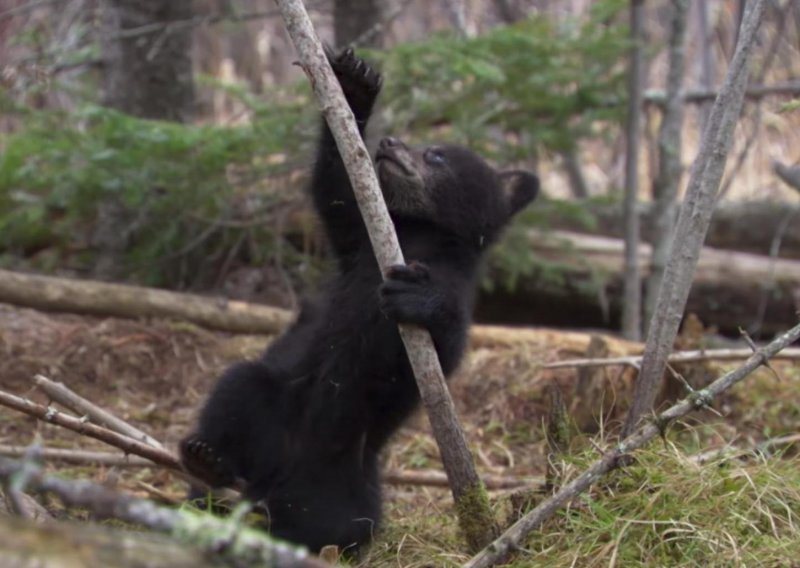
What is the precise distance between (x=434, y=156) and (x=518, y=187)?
0.52 meters

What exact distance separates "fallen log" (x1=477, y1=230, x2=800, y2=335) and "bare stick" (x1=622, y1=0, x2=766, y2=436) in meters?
4.55

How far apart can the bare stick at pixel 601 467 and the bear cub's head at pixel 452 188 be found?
1499mm

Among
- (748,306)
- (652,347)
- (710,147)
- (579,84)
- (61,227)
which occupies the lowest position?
(748,306)

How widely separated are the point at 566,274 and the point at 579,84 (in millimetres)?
1732

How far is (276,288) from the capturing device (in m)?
8.62

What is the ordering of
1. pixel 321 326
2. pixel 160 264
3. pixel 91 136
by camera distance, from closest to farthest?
pixel 321 326 → pixel 91 136 → pixel 160 264

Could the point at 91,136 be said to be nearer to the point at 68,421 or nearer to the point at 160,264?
the point at 160,264

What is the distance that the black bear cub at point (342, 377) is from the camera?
4.20m

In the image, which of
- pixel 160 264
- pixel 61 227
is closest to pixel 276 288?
pixel 160 264

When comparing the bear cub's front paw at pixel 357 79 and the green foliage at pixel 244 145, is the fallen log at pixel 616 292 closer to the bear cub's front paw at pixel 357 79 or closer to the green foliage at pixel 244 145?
the green foliage at pixel 244 145

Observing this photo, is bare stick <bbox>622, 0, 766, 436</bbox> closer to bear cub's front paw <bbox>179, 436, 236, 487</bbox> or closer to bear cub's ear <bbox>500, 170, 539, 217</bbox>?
bear cub's ear <bbox>500, 170, 539, 217</bbox>

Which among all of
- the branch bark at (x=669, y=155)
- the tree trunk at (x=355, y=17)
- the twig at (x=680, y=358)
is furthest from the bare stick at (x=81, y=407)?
the branch bark at (x=669, y=155)

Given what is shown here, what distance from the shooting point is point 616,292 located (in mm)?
9000

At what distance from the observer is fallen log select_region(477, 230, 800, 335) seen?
28.9ft
